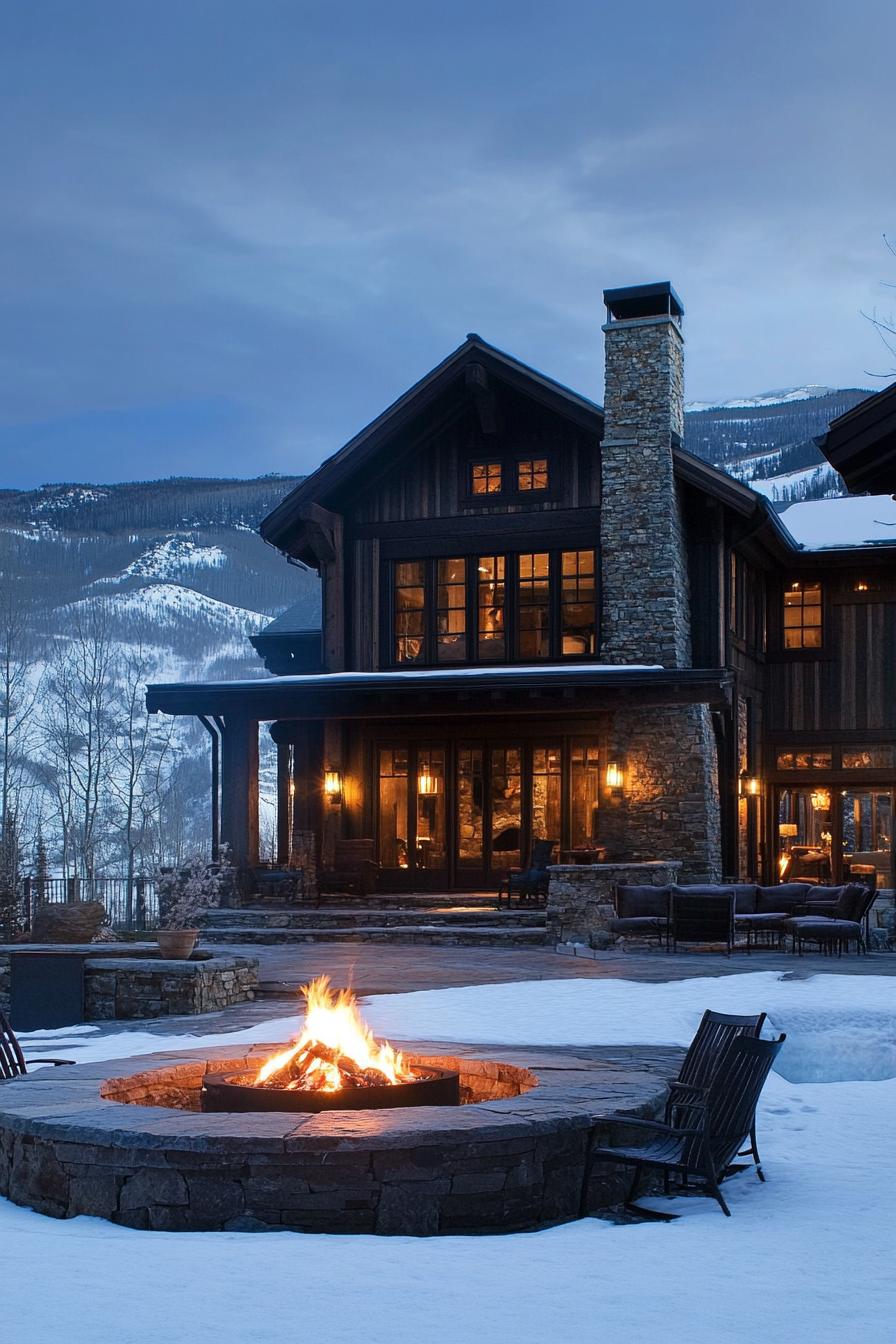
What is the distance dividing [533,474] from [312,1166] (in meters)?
17.3

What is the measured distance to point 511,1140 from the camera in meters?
6.75

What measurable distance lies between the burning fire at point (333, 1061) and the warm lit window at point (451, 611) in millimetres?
14472

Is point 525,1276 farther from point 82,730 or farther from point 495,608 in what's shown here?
point 82,730

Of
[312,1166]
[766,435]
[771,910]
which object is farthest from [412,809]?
[766,435]

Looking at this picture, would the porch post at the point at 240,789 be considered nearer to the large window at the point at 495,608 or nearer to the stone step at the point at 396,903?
the stone step at the point at 396,903

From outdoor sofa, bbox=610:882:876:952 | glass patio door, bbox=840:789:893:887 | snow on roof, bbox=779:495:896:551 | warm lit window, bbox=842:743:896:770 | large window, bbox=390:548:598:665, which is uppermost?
snow on roof, bbox=779:495:896:551

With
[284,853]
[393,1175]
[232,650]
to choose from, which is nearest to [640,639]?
[284,853]

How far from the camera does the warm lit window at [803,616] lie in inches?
993

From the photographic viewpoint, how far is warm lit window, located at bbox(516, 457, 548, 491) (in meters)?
22.8

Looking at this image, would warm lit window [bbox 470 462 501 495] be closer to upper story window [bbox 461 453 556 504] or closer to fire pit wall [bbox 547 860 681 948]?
upper story window [bbox 461 453 556 504]

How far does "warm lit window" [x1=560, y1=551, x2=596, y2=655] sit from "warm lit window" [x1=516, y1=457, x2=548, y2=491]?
1.20 metres

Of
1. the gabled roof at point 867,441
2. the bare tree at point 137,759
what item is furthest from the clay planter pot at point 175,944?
the bare tree at point 137,759

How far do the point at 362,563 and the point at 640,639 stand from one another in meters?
4.80

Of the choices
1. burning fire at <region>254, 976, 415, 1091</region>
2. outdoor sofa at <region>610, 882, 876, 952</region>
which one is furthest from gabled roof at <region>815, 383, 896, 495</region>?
outdoor sofa at <region>610, 882, 876, 952</region>
